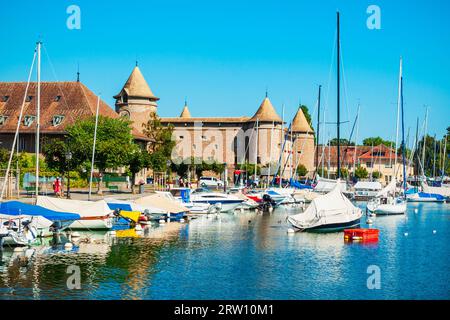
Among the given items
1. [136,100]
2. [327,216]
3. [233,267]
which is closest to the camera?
[233,267]

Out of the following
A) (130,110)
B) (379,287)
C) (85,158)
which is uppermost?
(130,110)

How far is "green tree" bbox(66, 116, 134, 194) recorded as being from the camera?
60844 mm

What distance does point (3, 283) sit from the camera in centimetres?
→ 2678

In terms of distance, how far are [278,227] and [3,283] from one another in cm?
2486

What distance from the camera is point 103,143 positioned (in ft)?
204

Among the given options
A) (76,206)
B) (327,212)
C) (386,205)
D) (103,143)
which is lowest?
(386,205)

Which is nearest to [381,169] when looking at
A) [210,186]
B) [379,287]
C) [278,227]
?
[210,186]

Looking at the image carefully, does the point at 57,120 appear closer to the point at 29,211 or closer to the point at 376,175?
the point at 29,211

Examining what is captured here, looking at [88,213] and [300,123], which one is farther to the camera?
[300,123]

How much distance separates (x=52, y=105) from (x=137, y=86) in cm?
2239

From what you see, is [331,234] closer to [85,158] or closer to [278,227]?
[278,227]

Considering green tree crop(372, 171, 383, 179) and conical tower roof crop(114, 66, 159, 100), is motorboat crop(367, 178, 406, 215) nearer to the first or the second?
conical tower roof crop(114, 66, 159, 100)

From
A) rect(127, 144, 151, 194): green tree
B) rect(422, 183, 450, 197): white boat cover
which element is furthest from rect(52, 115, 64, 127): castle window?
rect(422, 183, 450, 197): white boat cover

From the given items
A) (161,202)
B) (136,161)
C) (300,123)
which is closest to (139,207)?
(161,202)
